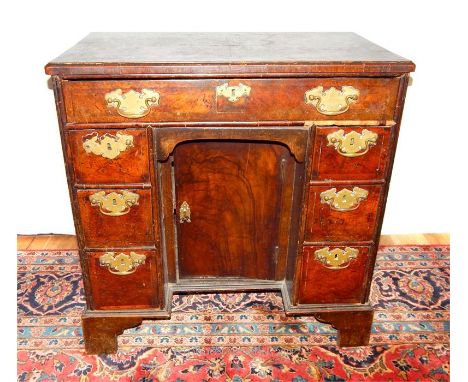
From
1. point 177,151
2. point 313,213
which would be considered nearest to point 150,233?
point 177,151

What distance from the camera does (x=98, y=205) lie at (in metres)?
1.74

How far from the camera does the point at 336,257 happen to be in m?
1.91

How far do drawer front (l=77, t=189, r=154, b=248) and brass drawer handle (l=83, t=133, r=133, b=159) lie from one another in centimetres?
16

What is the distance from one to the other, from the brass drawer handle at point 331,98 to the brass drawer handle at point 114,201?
0.77 meters

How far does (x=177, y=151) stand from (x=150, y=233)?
368 millimetres

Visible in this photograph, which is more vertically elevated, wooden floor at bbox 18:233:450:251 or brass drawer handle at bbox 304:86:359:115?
brass drawer handle at bbox 304:86:359:115

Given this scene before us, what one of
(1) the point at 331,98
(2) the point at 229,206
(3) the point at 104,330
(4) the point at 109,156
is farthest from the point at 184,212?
(1) the point at 331,98

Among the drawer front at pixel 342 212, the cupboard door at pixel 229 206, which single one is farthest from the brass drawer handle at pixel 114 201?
the drawer front at pixel 342 212

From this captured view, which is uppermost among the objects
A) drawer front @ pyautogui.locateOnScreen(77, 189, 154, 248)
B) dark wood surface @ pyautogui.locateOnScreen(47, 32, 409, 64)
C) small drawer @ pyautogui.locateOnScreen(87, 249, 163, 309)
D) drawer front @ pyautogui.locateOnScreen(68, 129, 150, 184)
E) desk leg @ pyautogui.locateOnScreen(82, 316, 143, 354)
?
dark wood surface @ pyautogui.locateOnScreen(47, 32, 409, 64)

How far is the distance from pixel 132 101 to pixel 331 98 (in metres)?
0.72

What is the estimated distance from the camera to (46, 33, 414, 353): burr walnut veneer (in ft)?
5.10

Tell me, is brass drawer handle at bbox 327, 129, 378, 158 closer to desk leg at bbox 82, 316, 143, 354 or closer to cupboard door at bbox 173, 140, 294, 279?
cupboard door at bbox 173, 140, 294, 279

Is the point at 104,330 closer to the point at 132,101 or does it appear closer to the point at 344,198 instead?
the point at 132,101

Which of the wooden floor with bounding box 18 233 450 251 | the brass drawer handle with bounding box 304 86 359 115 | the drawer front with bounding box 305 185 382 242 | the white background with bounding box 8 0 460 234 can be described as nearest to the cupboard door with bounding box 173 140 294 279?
the drawer front with bounding box 305 185 382 242
